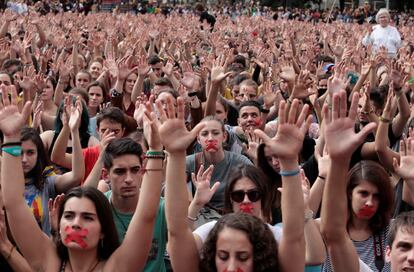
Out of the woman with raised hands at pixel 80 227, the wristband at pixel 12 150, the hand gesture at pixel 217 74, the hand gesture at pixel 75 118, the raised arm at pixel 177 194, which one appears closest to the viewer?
the raised arm at pixel 177 194

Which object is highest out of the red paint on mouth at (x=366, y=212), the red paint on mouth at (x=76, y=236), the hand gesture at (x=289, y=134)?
the hand gesture at (x=289, y=134)

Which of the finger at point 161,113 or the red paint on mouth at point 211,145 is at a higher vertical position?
the finger at point 161,113

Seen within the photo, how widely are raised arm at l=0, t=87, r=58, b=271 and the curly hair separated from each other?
714 millimetres

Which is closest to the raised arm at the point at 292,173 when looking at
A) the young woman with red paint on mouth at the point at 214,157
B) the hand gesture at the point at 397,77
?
the young woman with red paint on mouth at the point at 214,157

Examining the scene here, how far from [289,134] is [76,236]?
3.42ft

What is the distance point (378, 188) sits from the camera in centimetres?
423

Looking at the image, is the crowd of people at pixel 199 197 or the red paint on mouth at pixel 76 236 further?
the red paint on mouth at pixel 76 236

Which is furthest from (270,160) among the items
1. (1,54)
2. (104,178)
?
(1,54)

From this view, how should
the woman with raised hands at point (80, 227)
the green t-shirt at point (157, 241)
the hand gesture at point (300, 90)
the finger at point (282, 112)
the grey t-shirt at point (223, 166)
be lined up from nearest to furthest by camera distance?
the finger at point (282, 112)
the woman with raised hands at point (80, 227)
the green t-shirt at point (157, 241)
the grey t-shirt at point (223, 166)
the hand gesture at point (300, 90)

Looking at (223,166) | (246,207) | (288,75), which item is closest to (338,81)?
(223,166)

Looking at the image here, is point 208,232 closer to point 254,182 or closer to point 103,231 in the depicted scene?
point 103,231

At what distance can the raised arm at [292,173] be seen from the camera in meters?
3.38

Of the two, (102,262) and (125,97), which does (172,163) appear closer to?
(102,262)

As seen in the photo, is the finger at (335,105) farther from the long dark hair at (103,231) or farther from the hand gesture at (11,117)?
the hand gesture at (11,117)
